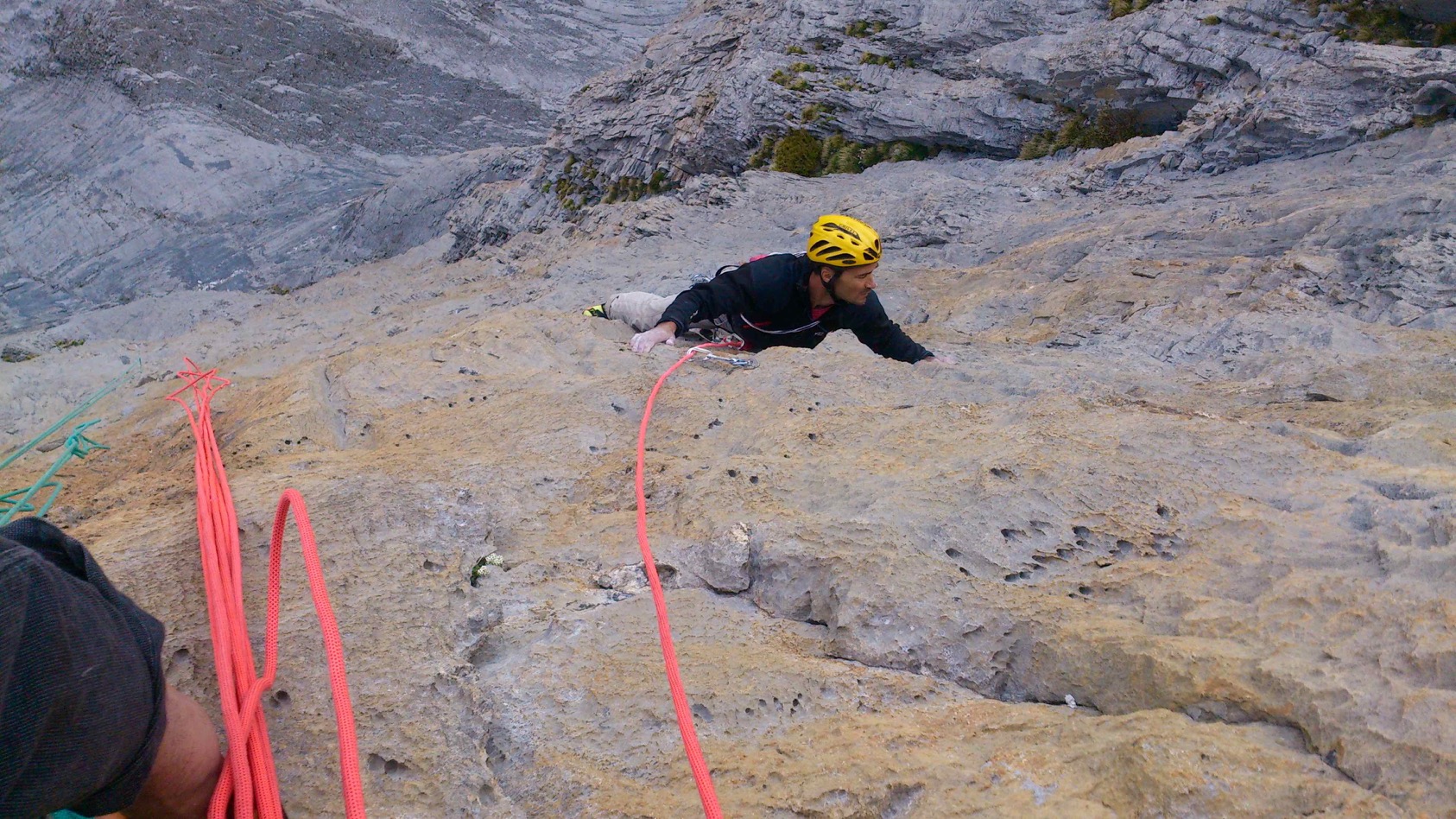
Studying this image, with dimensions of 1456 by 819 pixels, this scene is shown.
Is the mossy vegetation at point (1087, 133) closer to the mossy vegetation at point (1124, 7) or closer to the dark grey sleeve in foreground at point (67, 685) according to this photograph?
the mossy vegetation at point (1124, 7)

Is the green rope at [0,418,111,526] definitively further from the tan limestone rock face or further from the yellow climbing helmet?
the yellow climbing helmet

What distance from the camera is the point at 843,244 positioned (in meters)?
5.84

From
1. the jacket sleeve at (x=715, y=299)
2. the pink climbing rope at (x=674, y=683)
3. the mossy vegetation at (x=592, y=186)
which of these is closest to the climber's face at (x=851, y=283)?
the jacket sleeve at (x=715, y=299)

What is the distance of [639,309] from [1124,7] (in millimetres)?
8097

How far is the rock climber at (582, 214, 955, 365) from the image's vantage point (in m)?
5.86

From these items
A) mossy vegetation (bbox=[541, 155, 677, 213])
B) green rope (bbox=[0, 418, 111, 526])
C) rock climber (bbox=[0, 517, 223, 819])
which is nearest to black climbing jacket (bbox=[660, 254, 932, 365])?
green rope (bbox=[0, 418, 111, 526])

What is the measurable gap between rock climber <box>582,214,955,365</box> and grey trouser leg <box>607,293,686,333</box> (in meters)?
0.62

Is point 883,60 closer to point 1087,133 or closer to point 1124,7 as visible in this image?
point 1124,7

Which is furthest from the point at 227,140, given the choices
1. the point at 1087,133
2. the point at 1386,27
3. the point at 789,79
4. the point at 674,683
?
the point at 674,683

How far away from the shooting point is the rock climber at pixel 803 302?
5863 millimetres

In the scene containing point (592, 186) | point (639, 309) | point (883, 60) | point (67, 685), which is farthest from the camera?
point (592, 186)

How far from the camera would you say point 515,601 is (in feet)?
10.6

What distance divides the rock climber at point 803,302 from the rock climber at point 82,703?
3.52 meters

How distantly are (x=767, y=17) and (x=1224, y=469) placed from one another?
41.1ft
